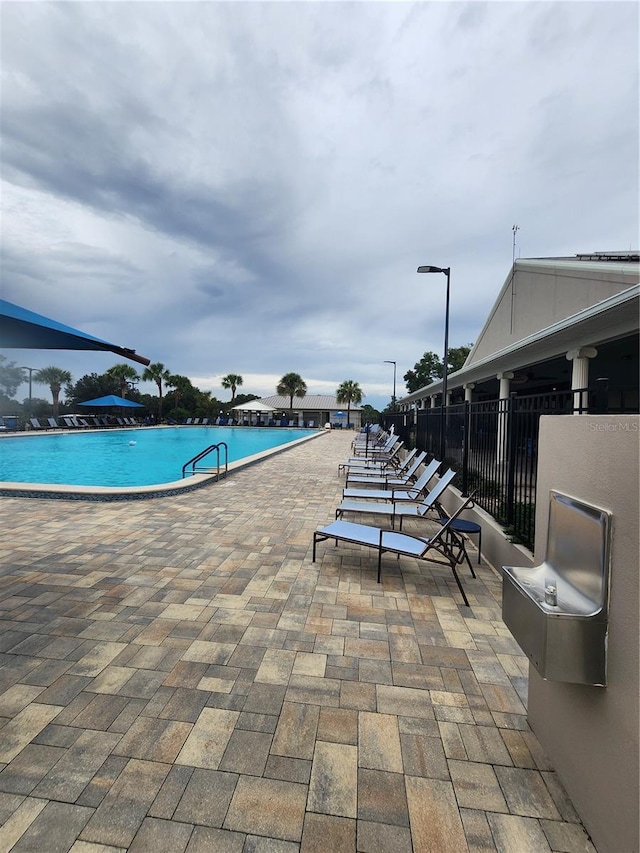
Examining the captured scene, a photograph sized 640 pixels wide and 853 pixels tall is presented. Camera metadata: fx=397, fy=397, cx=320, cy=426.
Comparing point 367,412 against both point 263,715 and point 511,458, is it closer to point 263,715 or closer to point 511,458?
point 511,458

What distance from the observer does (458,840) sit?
1.61m

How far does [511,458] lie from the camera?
4918 mm

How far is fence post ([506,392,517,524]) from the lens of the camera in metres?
4.89

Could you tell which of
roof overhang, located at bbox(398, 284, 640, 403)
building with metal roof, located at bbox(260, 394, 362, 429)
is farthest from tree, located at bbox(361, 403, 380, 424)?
roof overhang, located at bbox(398, 284, 640, 403)

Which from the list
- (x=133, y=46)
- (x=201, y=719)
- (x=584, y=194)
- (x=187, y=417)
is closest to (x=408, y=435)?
(x=584, y=194)

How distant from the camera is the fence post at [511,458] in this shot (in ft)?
16.0

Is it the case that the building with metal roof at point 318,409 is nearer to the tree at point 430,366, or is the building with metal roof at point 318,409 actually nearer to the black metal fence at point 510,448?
the tree at point 430,366

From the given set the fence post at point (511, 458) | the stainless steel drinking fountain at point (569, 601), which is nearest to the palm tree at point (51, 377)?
the fence post at point (511, 458)

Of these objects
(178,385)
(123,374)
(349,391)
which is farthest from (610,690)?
(349,391)

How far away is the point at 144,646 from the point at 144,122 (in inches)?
358

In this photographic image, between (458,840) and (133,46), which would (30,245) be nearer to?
(133,46)

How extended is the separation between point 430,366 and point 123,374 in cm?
3736

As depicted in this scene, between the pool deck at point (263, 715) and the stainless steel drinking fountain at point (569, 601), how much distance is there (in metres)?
0.73

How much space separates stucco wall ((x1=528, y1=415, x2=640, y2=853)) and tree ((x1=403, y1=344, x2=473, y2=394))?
160ft
